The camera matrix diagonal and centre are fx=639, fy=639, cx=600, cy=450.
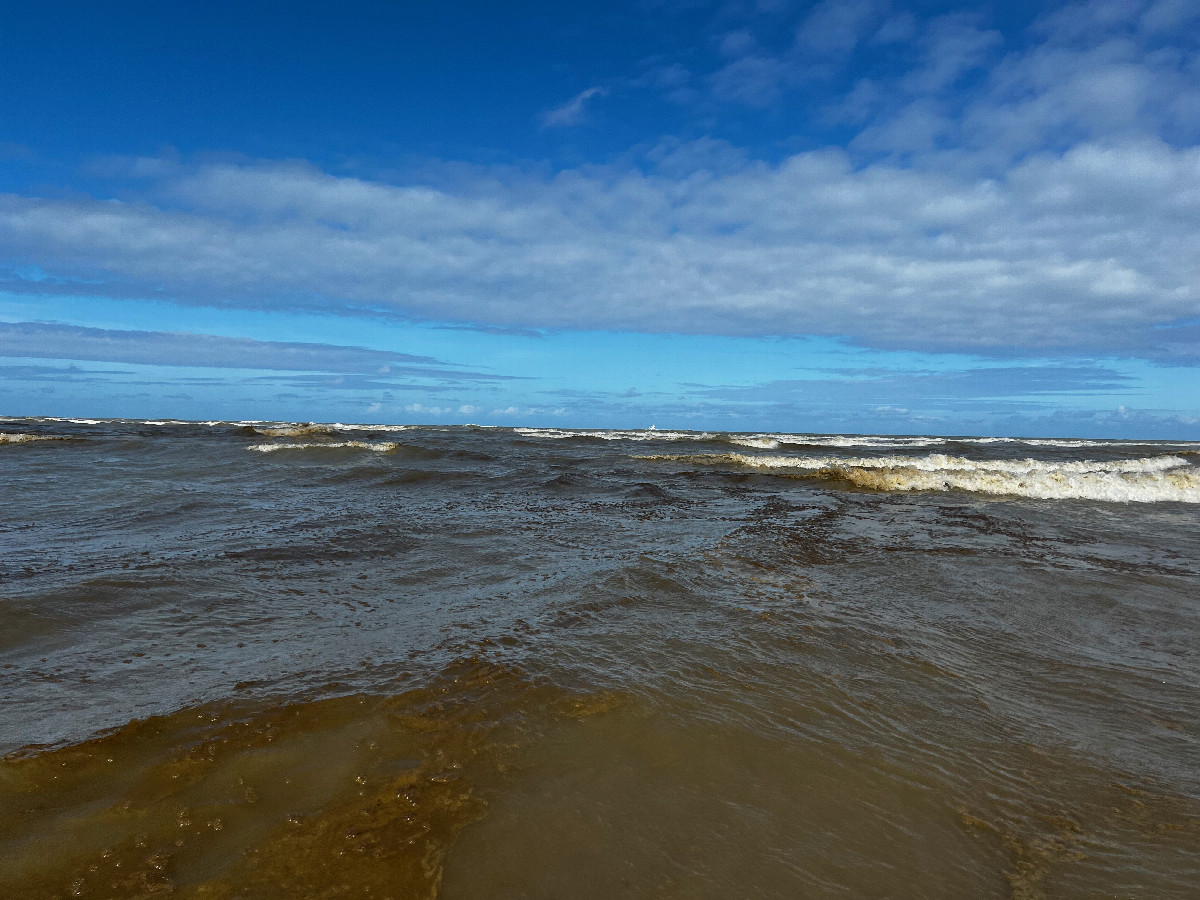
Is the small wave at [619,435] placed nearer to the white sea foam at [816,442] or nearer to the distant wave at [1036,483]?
the white sea foam at [816,442]

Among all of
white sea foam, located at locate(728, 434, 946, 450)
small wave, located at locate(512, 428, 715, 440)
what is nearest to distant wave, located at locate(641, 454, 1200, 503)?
white sea foam, located at locate(728, 434, 946, 450)

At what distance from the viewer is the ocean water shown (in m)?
2.02

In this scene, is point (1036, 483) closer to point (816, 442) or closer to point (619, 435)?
point (816, 442)

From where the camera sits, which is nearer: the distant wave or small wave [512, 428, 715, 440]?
the distant wave

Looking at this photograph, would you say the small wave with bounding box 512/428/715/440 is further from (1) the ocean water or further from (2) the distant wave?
(1) the ocean water

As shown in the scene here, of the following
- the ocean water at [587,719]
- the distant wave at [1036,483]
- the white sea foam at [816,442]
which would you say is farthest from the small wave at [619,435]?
the ocean water at [587,719]

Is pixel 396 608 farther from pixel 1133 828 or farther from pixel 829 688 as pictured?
pixel 1133 828

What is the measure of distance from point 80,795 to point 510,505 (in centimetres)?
751

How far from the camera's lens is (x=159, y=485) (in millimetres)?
10562

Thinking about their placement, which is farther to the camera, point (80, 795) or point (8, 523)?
point (8, 523)

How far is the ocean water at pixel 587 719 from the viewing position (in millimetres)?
2018

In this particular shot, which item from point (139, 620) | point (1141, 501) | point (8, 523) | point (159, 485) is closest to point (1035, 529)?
point (1141, 501)

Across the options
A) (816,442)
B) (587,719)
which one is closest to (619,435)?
(816,442)

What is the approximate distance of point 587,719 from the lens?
2891mm
